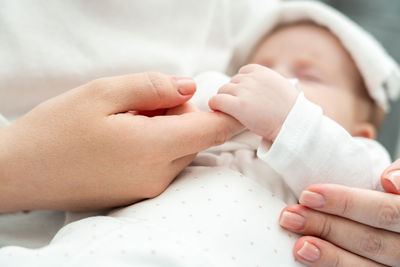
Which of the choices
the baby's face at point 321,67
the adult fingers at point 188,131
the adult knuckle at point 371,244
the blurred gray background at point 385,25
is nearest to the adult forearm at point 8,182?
the adult fingers at point 188,131

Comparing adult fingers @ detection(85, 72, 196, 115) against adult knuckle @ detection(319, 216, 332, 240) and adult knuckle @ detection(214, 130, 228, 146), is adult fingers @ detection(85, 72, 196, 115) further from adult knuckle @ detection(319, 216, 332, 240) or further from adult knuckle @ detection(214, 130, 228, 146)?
adult knuckle @ detection(319, 216, 332, 240)

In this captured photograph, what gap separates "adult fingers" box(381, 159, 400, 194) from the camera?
694 mm

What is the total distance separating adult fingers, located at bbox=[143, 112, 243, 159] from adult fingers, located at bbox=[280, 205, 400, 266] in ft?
0.60

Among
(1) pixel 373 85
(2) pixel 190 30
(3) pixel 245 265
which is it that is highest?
(2) pixel 190 30

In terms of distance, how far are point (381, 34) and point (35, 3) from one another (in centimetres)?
127

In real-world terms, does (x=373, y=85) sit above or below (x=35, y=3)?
below

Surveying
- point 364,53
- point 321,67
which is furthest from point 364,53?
point 321,67

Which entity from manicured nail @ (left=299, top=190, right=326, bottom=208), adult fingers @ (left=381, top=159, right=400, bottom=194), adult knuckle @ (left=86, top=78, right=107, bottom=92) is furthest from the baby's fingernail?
adult fingers @ (left=381, top=159, right=400, bottom=194)

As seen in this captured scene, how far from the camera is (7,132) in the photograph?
0.67 meters

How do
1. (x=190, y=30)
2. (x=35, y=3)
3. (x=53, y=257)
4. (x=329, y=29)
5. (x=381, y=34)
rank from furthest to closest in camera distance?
(x=381, y=34) → (x=329, y=29) → (x=190, y=30) → (x=35, y=3) → (x=53, y=257)

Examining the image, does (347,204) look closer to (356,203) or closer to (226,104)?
(356,203)

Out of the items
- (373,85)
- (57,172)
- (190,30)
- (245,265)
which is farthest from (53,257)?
(373,85)

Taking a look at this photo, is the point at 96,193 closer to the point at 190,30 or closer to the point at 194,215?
the point at 194,215

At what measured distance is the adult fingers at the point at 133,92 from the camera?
664mm
